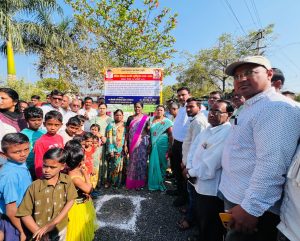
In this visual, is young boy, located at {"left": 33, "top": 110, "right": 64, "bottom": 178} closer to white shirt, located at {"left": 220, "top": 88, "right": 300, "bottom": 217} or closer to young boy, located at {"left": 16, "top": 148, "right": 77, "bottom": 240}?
young boy, located at {"left": 16, "top": 148, "right": 77, "bottom": 240}

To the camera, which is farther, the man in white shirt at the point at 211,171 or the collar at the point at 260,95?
the man in white shirt at the point at 211,171

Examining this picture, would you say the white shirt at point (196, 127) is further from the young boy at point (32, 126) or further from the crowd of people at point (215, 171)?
the young boy at point (32, 126)

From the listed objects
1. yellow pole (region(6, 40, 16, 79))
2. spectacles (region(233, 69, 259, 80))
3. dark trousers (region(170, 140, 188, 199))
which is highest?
yellow pole (region(6, 40, 16, 79))

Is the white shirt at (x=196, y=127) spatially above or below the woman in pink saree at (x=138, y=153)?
above

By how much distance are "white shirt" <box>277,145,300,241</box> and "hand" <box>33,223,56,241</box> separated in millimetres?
1711

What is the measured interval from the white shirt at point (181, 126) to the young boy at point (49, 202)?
2.20m

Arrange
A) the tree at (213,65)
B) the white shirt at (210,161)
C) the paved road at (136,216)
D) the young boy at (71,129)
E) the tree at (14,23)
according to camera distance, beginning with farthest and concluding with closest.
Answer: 1. the tree at (213,65)
2. the tree at (14,23)
3. the young boy at (71,129)
4. the paved road at (136,216)
5. the white shirt at (210,161)

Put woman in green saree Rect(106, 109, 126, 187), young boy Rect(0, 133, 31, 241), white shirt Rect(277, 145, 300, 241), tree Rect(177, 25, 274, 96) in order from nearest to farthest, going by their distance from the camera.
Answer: white shirt Rect(277, 145, 300, 241)
young boy Rect(0, 133, 31, 241)
woman in green saree Rect(106, 109, 126, 187)
tree Rect(177, 25, 274, 96)

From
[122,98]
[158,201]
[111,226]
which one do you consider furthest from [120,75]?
[111,226]

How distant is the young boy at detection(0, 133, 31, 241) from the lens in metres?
1.71

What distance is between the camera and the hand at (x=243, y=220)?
1242 mm

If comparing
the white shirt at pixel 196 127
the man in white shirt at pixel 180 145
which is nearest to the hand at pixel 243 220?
the white shirt at pixel 196 127

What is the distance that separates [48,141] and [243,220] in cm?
215

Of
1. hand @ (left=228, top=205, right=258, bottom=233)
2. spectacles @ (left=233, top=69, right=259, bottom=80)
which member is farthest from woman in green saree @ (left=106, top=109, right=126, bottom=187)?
hand @ (left=228, top=205, right=258, bottom=233)
